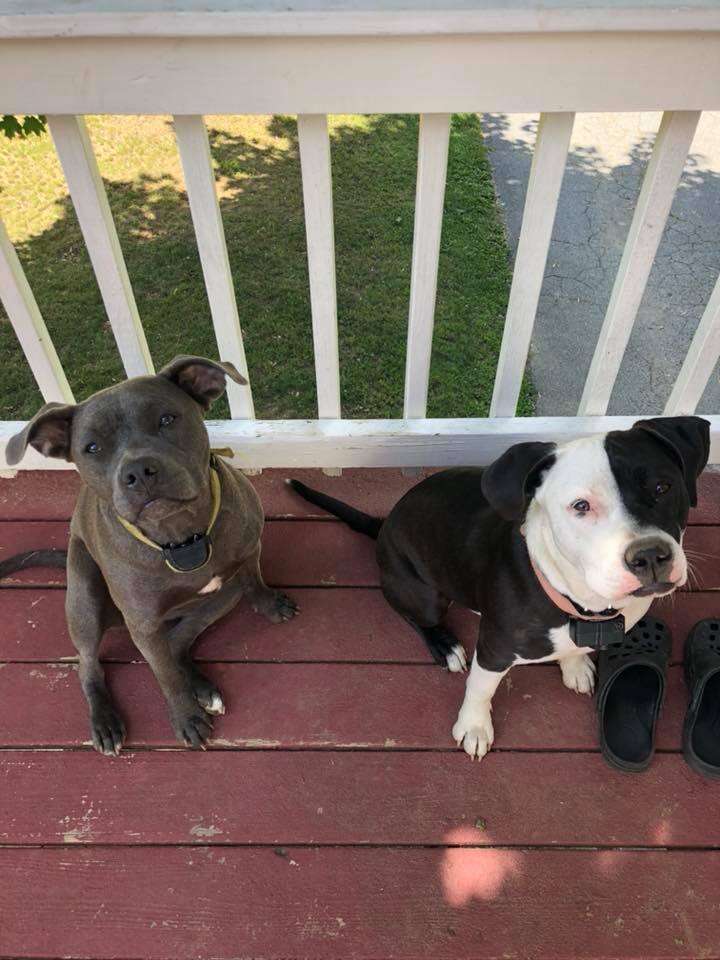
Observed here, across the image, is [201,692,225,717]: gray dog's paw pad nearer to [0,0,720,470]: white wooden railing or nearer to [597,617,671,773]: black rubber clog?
[597,617,671,773]: black rubber clog

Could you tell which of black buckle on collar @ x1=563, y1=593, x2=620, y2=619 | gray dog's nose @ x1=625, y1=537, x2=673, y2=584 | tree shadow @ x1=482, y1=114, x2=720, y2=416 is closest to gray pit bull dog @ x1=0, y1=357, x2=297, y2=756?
black buckle on collar @ x1=563, y1=593, x2=620, y2=619

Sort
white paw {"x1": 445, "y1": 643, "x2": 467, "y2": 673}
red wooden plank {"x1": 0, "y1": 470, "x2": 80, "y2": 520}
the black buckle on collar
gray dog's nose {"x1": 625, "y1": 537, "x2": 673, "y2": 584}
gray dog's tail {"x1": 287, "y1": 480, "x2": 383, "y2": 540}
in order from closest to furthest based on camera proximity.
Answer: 1. gray dog's nose {"x1": 625, "y1": 537, "x2": 673, "y2": 584}
2. the black buckle on collar
3. white paw {"x1": 445, "y1": 643, "x2": 467, "y2": 673}
4. gray dog's tail {"x1": 287, "y1": 480, "x2": 383, "y2": 540}
5. red wooden plank {"x1": 0, "y1": 470, "x2": 80, "y2": 520}

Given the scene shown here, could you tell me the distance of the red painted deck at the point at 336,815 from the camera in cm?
220

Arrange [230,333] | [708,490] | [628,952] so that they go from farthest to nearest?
[708,490] → [230,333] → [628,952]

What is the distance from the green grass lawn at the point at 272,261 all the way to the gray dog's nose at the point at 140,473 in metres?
2.28

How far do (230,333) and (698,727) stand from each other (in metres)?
2.26

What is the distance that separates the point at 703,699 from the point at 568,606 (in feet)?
2.99

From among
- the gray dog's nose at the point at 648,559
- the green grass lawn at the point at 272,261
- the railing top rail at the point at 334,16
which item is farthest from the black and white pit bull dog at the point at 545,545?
the green grass lawn at the point at 272,261

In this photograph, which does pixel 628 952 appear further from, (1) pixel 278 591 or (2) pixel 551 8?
(2) pixel 551 8

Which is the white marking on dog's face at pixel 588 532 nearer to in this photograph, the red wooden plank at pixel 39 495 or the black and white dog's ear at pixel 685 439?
the black and white dog's ear at pixel 685 439

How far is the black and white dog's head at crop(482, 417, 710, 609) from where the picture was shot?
178 cm

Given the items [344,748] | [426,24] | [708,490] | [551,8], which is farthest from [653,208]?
[344,748]

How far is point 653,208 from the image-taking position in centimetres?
236

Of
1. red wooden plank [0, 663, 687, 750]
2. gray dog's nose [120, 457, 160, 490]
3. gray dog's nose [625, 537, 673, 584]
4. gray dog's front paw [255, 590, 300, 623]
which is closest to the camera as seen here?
gray dog's nose [625, 537, 673, 584]
